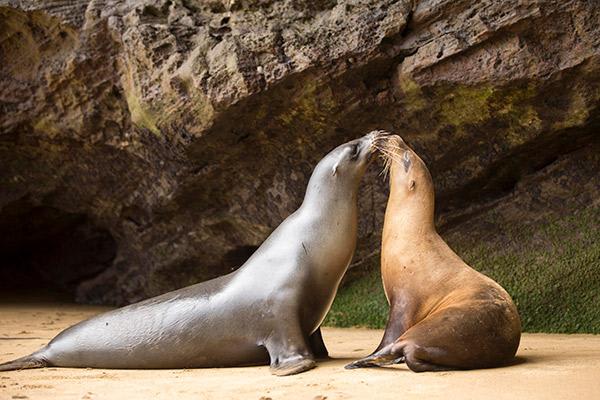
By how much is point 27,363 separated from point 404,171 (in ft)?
7.09

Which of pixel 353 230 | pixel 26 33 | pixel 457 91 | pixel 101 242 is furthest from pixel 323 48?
pixel 101 242

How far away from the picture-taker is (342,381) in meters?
3.61

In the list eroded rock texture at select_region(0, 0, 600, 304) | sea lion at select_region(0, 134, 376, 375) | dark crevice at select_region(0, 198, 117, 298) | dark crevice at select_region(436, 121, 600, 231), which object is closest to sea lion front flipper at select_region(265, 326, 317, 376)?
sea lion at select_region(0, 134, 376, 375)

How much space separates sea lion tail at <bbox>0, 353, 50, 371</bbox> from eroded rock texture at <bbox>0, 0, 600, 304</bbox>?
6.79ft

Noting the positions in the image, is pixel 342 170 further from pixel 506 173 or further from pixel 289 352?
pixel 506 173

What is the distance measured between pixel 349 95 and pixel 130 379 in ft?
8.42

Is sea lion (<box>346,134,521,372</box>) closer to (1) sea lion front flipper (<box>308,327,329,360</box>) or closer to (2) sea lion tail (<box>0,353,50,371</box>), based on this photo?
(1) sea lion front flipper (<box>308,327,329,360</box>)

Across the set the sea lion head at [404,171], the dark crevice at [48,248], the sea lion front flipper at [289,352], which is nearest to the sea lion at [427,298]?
the sea lion head at [404,171]

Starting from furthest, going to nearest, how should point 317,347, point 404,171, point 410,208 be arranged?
1. point 404,171
2. point 410,208
3. point 317,347

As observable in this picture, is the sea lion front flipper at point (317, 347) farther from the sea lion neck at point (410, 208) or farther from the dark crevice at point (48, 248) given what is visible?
the dark crevice at point (48, 248)

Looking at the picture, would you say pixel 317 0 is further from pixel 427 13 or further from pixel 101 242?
pixel 101 242

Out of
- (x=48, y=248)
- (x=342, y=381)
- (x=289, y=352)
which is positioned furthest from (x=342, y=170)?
(x=48, y=248)

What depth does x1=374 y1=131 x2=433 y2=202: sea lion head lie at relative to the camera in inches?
192

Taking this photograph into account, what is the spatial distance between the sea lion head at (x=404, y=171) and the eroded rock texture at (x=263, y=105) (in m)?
0.79
